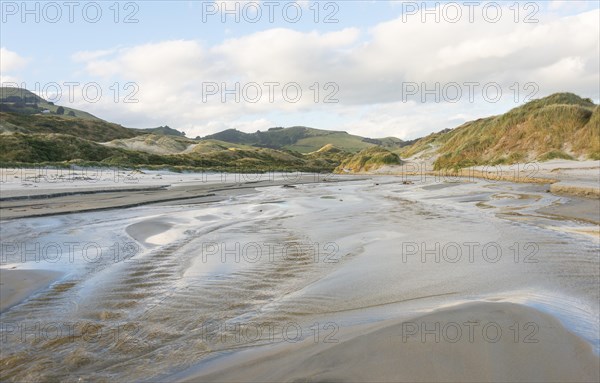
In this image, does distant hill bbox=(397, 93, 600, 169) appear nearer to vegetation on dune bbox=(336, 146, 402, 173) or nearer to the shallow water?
vegetation on dune bbox=(336, 146, 402, 173)

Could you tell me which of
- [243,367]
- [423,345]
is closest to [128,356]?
[243,367]

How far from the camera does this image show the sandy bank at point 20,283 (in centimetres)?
475

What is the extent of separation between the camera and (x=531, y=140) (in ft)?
133

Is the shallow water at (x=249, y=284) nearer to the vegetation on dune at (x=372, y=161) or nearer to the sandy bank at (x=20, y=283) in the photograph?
the sandy bank at (x=20, y=283)

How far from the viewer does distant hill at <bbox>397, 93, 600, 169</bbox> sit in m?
35.8

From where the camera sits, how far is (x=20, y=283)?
534 cm

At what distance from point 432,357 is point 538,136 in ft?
148

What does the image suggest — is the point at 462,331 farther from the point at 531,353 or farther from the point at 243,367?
the point at 243,367

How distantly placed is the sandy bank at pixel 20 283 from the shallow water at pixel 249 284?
0.21 metres

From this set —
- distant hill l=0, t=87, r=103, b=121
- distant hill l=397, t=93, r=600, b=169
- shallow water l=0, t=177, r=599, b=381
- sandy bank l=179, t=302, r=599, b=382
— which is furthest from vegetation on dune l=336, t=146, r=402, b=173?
distant hill l=0, t=87, r=103, b=121

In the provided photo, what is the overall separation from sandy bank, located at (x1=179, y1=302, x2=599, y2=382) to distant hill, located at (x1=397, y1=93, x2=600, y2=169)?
36511mm

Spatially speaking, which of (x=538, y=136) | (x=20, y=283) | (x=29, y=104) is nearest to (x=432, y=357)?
(x=20, y=283)

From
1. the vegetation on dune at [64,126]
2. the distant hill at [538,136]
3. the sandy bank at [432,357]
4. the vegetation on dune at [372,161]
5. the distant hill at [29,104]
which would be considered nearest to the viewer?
the sandy bank at [432,357]

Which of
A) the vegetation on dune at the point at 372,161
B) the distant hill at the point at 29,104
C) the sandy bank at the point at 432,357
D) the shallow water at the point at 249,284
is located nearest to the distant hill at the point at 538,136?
the vegetation on dune at the point at 372,161
